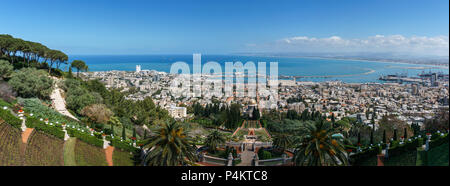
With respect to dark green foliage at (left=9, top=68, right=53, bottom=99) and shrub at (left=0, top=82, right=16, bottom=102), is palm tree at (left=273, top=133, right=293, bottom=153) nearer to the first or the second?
shrub at (left=0, top=82, right=16, bottom=102)

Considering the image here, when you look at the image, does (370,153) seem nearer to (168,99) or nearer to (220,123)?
(220,123)

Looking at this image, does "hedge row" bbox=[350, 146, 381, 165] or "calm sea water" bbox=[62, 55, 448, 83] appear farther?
"calm sea water" bbox=[62, 55, 448, 83]

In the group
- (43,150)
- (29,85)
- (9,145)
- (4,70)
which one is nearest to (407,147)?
(43,150)

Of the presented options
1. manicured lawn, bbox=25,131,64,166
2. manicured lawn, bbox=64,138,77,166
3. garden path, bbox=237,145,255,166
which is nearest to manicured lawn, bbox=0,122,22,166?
manicured lawn, bbox=25,131,64,166

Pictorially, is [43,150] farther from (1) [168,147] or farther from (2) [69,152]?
(1) [168,147]

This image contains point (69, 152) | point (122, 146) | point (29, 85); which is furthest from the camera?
point (29, 85)

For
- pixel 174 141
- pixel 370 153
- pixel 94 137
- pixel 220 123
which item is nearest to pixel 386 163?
pixel 370 153
